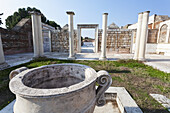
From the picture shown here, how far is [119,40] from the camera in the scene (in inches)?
487

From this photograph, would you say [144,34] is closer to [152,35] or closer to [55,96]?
[55,96]

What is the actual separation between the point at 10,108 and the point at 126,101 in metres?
2.80

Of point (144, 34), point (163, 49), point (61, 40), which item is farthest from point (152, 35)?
point (61, 40)

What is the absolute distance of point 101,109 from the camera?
2215mm

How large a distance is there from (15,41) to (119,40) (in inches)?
560

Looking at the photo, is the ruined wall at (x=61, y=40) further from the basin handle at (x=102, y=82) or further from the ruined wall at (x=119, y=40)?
the basin handle at (x=102, y=82)

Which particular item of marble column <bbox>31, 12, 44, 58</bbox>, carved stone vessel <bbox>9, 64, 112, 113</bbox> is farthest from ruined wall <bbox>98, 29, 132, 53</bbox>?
carved stone vessel <bbox>9, 64, 112, 113</bbox>

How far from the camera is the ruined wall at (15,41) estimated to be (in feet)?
33.2

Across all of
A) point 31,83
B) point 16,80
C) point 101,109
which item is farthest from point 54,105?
point 101,109

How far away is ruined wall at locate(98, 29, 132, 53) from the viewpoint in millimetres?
12125

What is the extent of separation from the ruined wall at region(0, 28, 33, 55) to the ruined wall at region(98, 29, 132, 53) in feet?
36.0

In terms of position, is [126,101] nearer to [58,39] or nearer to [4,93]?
[4,93]

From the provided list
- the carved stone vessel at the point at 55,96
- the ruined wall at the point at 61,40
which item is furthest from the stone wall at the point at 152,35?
the carved stone vessel at the point at 55,96

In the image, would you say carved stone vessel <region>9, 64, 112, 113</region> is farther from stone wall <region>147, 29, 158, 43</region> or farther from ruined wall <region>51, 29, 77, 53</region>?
stone wall <region>147, 29, 158, 43</region>
